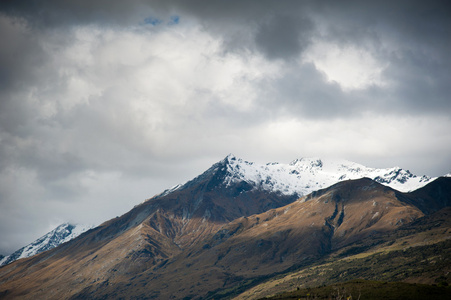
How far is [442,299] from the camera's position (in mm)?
195875
